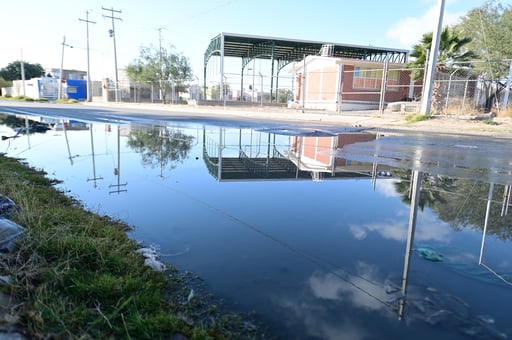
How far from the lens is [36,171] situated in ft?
19.6

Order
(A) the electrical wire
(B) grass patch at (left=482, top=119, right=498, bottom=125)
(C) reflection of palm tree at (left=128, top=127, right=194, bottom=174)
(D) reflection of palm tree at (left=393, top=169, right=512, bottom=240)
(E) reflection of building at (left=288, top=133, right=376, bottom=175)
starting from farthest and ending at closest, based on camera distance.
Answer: (B) grass patch at (left=482, top=119, right=498, bottom=125) → (C) reflection of palm tree at (left=128, top=127, right=194, bottom=174) → (E) reflection of building at (left=288, top=133, right=376, bottom=175) → (D) reflection of palm tree at (left=393, top=169, right=512, bottom=240) → (A) the electrical wire

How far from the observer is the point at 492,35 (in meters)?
34.0

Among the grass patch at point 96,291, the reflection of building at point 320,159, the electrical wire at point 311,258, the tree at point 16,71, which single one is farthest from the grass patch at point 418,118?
the tree at point 16,71

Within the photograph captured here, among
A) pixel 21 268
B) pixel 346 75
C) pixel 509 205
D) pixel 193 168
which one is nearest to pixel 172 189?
pixel 193 168

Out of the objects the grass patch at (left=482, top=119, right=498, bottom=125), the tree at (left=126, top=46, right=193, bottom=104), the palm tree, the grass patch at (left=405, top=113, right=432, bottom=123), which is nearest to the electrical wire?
the grass patch at (left=405, top=113, right=432, bottom=123)

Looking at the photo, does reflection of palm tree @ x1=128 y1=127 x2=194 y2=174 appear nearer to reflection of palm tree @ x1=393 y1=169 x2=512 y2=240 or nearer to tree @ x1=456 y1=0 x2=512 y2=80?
reflection of palm tree @ x1=393 y1=169 x2=512 y2=240

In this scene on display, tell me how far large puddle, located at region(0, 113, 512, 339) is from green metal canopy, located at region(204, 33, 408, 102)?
30.7 metres

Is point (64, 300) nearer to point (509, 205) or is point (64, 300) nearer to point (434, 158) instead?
point (509, 205)

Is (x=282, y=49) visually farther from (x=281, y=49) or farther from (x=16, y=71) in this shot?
(x=16, y=71)

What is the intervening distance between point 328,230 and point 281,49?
1610 inches

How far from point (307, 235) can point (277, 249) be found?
1.64ft

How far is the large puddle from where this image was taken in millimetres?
2400

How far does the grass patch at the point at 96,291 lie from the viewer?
2055mm

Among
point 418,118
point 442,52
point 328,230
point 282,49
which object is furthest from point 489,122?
point 282,49
